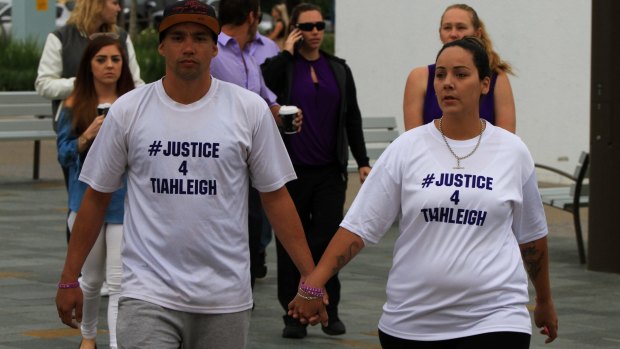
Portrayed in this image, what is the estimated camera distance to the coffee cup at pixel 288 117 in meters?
8.01

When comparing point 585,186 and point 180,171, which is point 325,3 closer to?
point 585,186

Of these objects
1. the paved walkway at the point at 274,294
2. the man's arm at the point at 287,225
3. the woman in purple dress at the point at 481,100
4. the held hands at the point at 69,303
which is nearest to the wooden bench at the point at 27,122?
the paved walkway at the point at 274,294

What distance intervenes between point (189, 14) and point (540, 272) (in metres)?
1.55

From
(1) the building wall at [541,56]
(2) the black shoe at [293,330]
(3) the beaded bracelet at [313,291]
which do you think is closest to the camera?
(3) the beaded bracelet at [313,291]

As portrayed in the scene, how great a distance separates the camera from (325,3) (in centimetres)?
5238

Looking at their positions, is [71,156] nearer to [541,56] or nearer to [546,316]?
[546,316]

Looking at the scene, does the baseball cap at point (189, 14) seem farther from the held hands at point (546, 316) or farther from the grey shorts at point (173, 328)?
the held hands at point (546, 316)

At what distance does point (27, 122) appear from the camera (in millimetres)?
17234

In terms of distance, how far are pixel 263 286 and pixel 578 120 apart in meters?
7.25

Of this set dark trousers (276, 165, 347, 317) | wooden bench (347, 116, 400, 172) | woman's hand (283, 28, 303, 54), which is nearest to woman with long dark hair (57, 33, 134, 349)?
woman's hand (283, 28, 303, 54)

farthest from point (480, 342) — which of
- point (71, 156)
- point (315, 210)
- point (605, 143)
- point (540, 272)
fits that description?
point (605, 143)

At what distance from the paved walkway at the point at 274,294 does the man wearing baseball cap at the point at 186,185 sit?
9.34 feet

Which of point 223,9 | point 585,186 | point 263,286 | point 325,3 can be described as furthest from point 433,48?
point 325,3

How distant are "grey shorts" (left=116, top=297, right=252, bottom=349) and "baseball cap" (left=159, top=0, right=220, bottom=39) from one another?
99cm
